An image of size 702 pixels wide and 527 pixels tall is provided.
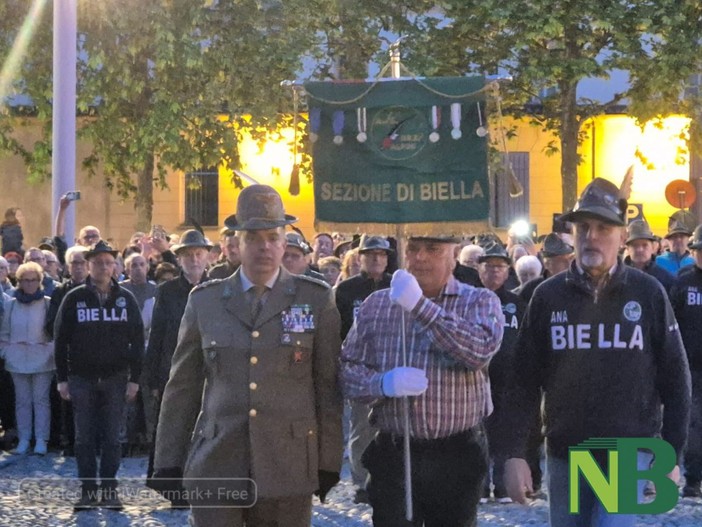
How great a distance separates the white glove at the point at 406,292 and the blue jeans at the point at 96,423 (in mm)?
5206

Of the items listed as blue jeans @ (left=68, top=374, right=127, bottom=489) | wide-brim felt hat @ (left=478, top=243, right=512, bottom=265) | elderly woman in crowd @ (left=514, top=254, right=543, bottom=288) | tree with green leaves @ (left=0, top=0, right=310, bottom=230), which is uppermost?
tree with green leaves @ (left=0, top=0, right=310, bottom=230)

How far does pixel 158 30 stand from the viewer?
1069 inches

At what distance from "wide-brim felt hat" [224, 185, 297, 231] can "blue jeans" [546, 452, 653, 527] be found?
5.17 ft

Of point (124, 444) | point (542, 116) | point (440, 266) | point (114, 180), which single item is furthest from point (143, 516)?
point (114, 180)

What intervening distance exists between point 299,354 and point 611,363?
4.34 ft

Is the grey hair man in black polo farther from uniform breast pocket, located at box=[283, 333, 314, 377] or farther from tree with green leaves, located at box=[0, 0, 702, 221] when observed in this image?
tree with green leaves, located at box=[0, 0, 702, 221]

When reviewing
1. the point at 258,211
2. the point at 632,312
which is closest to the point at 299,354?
the point at 258,211

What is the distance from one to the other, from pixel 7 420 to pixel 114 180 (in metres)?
20.4

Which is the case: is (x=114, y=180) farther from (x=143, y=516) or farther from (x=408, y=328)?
(x=408, y=328)

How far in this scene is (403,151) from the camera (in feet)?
23.0

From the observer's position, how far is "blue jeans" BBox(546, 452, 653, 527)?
19.7 feet

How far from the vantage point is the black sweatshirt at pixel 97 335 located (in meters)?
11.0

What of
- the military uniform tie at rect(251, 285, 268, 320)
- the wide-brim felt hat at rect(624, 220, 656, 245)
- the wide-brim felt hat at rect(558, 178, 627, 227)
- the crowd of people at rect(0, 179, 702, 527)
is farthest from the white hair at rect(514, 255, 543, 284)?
the military uniform tie at rect(251, 285, 268, 320)

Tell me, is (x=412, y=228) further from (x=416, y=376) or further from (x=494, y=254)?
(x=494, y=254)
